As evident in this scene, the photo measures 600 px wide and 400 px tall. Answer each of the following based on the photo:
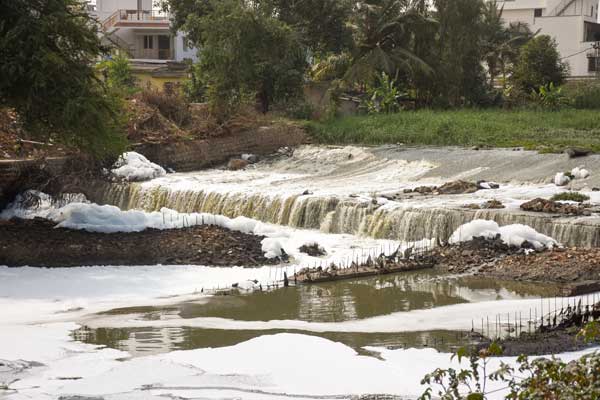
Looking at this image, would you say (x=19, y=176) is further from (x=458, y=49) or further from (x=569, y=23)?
(x=569, y=23)

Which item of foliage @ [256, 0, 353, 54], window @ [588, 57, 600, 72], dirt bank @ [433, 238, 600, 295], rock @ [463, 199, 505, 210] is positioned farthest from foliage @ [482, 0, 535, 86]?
dirt bank @ [433, 238, 600, 295]

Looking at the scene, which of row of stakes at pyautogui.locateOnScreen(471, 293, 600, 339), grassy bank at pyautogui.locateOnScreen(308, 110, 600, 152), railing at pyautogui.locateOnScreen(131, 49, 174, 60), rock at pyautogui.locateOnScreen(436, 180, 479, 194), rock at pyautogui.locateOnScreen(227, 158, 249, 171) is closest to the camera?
row of stakes at pyautogui.locateOnScreen(471, 293, 600, 339)

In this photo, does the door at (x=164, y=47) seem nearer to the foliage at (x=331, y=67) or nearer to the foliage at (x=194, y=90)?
the foliage at (x=194, y=90)

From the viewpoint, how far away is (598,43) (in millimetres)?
49094

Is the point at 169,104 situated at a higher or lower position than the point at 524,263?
higher

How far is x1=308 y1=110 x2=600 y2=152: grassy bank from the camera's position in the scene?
30.1 metres

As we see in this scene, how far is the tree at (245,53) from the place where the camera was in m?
33.8

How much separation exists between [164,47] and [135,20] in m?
2.28

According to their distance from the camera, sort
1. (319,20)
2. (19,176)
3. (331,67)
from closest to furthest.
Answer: (19,176)
(319,20)
(331,67)

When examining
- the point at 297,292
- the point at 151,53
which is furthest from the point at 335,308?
the point at 151,53

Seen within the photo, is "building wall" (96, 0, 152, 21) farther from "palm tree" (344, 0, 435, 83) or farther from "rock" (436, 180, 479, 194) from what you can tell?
"rock" (436, 180, 479, 194)

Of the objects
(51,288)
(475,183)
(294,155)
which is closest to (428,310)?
(51,288)

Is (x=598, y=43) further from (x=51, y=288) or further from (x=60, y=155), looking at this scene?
(x=51, y=288)

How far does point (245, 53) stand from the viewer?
3409 centimetres
